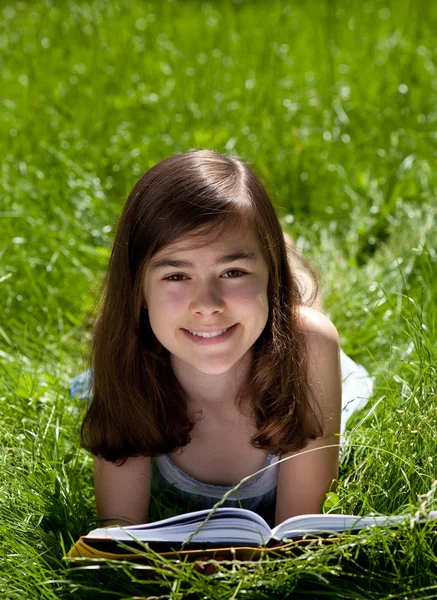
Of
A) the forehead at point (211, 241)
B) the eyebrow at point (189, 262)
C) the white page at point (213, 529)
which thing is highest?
the forehead at point (211, 241)

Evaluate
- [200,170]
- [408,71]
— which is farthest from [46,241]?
[408,71]

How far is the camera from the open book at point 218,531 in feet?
5.98

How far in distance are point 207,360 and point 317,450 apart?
0.38 meters

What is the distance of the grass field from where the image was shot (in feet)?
6.51

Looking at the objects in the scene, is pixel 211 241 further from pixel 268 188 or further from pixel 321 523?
pixel 268 188

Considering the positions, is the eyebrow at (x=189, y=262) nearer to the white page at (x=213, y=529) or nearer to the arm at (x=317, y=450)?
the arm at (x=317, y=450)

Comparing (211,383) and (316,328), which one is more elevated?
(316,328)

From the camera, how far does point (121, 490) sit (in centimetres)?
230

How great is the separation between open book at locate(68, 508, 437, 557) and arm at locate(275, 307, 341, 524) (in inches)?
13.7

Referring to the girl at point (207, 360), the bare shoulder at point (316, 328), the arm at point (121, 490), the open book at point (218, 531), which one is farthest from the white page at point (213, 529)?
the bare shoulder at point (316, 328)

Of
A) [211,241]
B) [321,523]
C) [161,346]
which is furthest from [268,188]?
[321,523]

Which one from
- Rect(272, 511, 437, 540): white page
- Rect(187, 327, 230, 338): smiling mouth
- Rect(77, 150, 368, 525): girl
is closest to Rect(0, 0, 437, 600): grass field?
Rect(272, 511, 437, 540): white page

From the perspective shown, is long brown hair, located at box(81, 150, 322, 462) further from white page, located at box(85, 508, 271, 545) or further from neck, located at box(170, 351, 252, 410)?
white page, located at box(85, 508, 271, 545)

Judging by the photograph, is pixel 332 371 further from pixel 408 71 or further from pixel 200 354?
pixel 408 71
